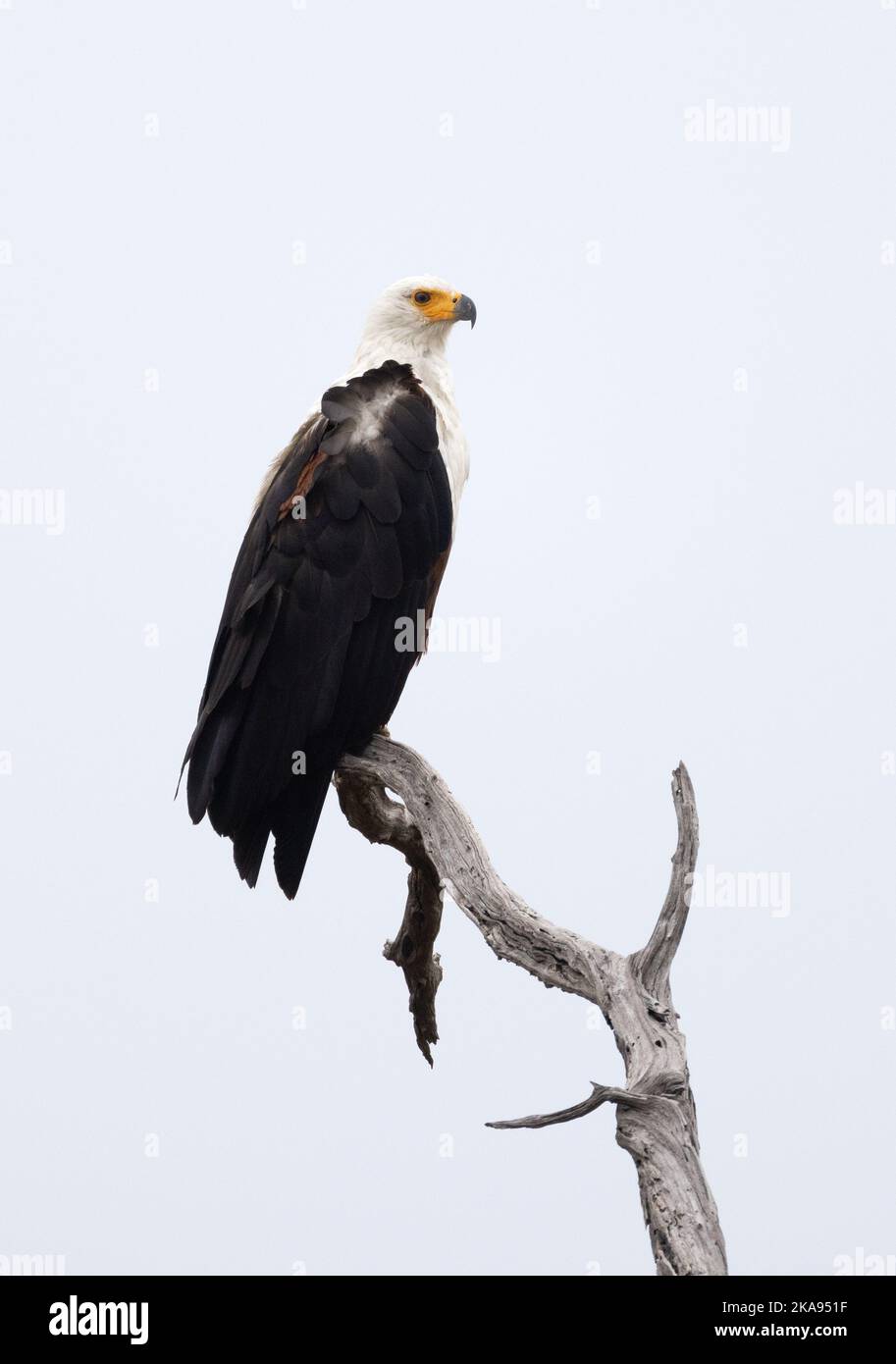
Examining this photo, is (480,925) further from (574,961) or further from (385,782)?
(385,782)

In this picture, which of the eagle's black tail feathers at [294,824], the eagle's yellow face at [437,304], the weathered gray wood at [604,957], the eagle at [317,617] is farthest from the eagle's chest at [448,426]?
the eagle's black tail feathers at [294,824]

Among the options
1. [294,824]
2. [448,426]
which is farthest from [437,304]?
[294,824]

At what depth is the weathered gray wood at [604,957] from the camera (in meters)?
3.72

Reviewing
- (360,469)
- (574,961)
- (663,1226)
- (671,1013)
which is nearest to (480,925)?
(574,961)

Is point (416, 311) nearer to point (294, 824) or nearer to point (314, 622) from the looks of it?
point (314, 622)

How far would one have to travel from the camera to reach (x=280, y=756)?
498 centimetres

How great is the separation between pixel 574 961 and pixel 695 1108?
1.75 ft

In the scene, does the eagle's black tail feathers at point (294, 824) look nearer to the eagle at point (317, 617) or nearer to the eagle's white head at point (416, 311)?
the eagle at point (317, 617)

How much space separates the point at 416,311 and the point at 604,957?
2.54m

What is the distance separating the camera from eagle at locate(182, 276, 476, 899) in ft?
16.4

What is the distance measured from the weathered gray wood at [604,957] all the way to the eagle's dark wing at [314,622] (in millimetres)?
209

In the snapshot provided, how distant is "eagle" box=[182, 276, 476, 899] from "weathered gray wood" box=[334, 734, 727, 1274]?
0.23 m

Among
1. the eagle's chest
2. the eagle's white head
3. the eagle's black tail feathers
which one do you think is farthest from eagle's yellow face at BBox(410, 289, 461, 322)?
the eagle's black tail feathers

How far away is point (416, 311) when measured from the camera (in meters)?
5.55
